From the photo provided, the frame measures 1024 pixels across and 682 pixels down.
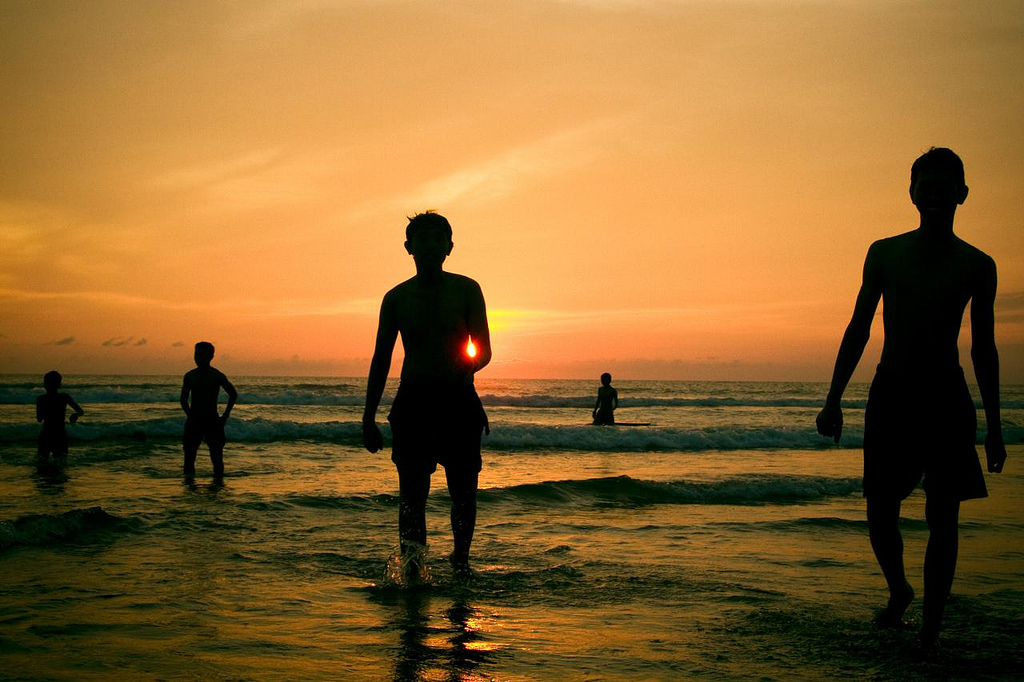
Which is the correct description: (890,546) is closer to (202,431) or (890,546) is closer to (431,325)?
(431,325)

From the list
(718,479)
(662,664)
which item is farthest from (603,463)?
(662,664)

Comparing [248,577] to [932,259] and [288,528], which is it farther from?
[932,259]

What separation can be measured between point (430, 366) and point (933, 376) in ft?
8.44

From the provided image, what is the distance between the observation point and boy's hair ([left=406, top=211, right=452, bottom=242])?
4.68 metres

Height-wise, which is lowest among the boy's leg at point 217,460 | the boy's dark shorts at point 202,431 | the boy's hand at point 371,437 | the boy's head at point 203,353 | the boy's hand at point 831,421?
the boy's leg at point 217,460

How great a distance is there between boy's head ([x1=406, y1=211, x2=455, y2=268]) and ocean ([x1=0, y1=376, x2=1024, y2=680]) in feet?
6.27

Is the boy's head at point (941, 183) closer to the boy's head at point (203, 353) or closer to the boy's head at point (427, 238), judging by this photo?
the boy's head at point (427, 238)

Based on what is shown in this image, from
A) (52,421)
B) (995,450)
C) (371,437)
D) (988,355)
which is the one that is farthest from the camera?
(52,421)

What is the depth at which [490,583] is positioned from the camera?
4980mm

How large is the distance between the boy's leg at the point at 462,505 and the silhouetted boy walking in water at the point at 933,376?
2.07m

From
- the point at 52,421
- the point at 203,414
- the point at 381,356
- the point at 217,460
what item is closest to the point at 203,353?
the point at 203,414

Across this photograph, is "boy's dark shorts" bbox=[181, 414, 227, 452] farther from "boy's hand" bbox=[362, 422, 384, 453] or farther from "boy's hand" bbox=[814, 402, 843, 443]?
"boy's hand" bbox=[814, 402, 843, 443]

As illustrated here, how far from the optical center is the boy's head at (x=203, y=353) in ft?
35.4

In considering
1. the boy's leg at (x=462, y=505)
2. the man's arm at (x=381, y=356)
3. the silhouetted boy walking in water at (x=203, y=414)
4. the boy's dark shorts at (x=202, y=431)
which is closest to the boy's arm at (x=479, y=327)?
the man's arm at (x=381, y=356)
